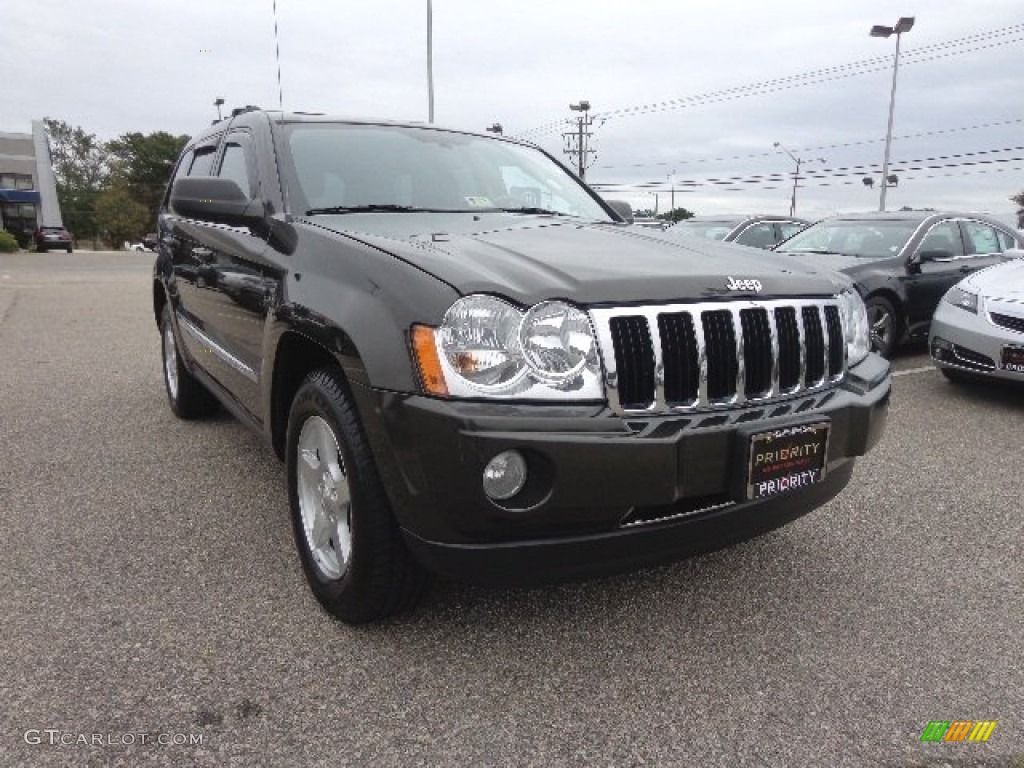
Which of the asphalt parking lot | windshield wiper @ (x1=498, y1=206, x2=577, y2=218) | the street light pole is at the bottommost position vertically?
the asphalt parking lot

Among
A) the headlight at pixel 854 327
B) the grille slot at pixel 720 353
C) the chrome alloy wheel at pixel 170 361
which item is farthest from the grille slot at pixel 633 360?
the chrome alloy wheel at pixel 170 361

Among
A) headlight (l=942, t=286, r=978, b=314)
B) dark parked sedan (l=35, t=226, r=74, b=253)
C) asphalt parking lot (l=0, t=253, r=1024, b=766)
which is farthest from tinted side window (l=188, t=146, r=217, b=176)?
dark parked sedan (l=35, t=226, r=74, b=253)

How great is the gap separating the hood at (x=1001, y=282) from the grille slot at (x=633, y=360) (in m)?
4.65

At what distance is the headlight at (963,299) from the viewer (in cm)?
578

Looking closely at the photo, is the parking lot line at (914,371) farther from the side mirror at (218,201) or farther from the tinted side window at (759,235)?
the side mirror at (218,201)

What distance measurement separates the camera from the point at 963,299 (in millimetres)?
5934

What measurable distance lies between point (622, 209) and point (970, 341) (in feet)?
10.5

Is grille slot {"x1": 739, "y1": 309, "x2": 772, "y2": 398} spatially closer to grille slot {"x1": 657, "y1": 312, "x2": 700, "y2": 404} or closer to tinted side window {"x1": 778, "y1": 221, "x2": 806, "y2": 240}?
grille slot {"x1": 657, "y1": 312, "x2": 700, "y2": 404}

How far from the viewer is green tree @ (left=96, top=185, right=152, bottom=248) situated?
6875 cm

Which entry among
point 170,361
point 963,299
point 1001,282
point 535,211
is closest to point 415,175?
point 535,211

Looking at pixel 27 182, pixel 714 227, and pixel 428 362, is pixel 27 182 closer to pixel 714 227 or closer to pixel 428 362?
pixel 714 227

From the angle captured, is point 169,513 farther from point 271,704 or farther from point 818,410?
point 818,410

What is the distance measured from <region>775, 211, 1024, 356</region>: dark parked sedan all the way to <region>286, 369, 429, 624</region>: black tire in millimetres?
5775

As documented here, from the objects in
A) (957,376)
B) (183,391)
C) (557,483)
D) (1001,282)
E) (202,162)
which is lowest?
(957,376)
